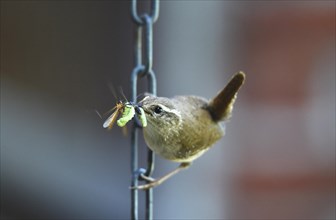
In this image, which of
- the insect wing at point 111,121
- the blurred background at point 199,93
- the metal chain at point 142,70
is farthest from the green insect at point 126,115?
the blurred background at point 199,93

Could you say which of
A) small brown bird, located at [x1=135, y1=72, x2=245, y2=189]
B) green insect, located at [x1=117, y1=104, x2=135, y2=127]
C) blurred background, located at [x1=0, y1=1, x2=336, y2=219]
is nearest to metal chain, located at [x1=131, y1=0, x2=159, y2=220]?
small brown bird, located at [x1=135, y1=72, x2=245, y2=189]

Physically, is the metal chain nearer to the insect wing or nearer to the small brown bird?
the small brown bird

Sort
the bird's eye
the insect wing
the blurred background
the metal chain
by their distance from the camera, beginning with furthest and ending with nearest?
the blurred background
the metal chain
the bird's eye
the insect wing

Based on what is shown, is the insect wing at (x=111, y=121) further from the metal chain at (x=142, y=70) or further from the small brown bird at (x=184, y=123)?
the metal chain at (x=142, y=70)

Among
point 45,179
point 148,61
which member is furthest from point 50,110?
point 148,61

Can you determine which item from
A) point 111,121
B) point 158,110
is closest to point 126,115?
point 111,121

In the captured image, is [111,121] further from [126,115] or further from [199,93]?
[199,93]
